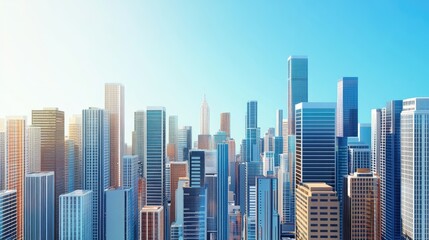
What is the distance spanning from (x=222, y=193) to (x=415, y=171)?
15855 mm

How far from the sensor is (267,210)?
80.2 feet

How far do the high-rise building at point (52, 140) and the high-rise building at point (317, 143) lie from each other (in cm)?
1817

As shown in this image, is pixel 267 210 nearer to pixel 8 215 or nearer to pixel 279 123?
pixel 8 215

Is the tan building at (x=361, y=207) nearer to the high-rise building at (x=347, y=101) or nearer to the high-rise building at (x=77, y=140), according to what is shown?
the high-rise building at (x=347, y=101)

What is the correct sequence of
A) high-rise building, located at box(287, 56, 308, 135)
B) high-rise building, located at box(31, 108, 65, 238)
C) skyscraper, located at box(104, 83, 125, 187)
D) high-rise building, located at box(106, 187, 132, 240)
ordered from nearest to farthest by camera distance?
high-rise building, located at box(106, 187, 132, 240) → high-rise building, located at box(31, 108, 65, 238) → skyscraper, located at box(104, 83, 125, 187) → high-rise building, located at box(287, 56, 308, 135)

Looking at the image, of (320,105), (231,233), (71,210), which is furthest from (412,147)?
(71,210)

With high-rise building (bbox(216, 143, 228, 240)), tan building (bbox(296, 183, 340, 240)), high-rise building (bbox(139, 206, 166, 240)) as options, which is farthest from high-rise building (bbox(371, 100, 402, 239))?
high-rise building (bbox(139, 206, 166, 240))

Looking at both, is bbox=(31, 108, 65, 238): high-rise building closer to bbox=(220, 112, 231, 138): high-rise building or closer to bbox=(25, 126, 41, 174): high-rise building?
bbox=(25, 126, 41, 174): high-rise building

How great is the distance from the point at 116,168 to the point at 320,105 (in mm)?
18750

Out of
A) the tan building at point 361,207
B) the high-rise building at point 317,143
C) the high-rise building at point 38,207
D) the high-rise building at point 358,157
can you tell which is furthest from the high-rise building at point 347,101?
the high-rise building at point 38,207

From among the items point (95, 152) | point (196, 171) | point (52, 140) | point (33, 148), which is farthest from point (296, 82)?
point (33, 148)

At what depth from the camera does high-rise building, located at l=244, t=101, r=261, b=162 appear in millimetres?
41441

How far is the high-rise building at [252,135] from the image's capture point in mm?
41441

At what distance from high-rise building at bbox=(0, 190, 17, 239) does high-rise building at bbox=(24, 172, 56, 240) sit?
5.70 ft
